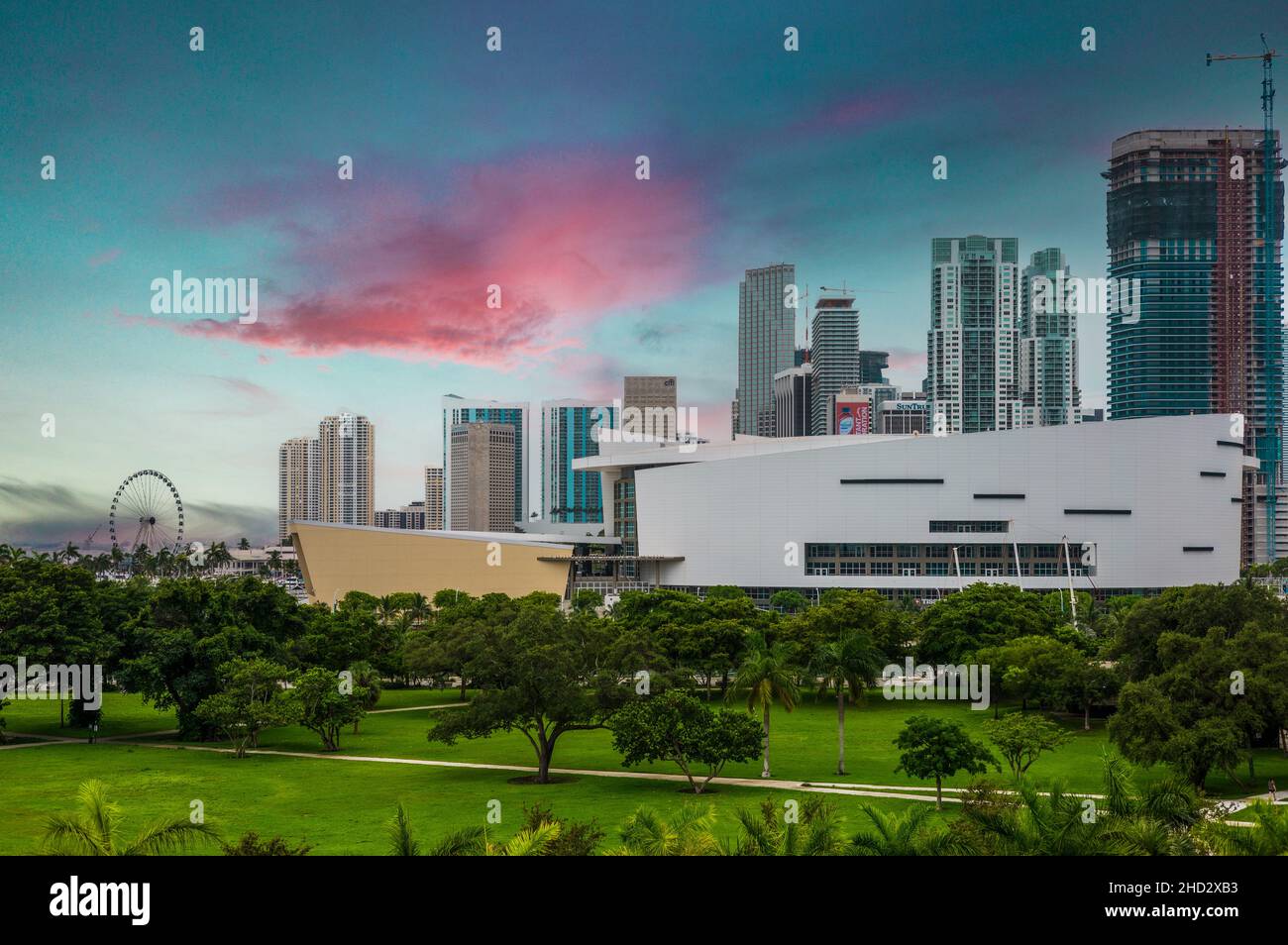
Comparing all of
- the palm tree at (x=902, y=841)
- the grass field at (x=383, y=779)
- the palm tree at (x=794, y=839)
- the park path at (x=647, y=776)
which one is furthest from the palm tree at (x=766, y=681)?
the palm tree at (x=794, y=839)

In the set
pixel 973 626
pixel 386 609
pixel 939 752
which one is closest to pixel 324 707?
pixel 939 752

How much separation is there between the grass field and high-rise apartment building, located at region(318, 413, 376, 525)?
141 m

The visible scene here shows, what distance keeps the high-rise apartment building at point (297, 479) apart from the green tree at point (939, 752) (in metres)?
166

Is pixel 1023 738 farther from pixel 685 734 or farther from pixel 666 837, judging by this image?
pixel 666 837

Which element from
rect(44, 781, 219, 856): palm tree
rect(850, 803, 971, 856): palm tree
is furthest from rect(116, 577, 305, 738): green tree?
rect(850, 803, 971, 856): palm tree

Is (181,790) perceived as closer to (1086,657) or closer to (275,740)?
(275,740)

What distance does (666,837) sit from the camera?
498 inches

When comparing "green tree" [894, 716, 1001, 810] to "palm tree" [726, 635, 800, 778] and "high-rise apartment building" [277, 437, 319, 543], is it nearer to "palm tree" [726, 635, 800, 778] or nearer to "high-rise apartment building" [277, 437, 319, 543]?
"palm tree" [726, 635, 800, 778]

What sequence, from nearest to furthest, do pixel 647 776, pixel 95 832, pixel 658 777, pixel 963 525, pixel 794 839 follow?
pixel 95 832, pixel 794 839, pixel 658 777, pixel 647 776, pixel 963 525

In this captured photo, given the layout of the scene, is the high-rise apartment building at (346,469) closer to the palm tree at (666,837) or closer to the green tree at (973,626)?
the green tree at (973,626)

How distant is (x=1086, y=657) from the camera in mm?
39000

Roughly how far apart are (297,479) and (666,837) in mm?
184885

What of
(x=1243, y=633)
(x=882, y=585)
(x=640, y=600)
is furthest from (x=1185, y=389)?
(x=1243, y=633)

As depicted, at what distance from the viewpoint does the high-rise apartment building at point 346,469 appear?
582 ft
